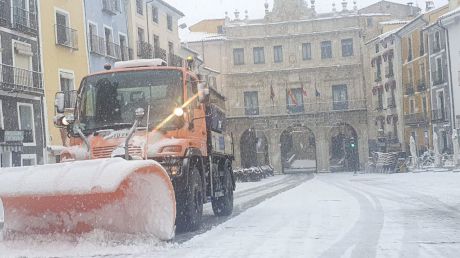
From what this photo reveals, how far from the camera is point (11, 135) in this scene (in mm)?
24734

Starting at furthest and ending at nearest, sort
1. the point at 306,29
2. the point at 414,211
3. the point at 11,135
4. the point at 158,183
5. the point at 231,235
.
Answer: the point at 306,29 → the point at 11,135 → the point at 414,211 → the point at 231,235 → the point at 158,183

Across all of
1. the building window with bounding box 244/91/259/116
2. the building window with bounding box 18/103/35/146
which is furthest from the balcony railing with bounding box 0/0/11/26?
the building window with bounding box 244/91/259/116

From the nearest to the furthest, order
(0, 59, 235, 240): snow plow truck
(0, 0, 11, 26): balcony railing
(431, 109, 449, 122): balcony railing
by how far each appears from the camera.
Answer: (0, 59, 235, 240): snow plow truck, (0, 0, 11, 26): balcony railing, (431, 109, 449, 122): balcony railing

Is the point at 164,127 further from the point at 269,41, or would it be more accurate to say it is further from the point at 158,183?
the point at 269,41

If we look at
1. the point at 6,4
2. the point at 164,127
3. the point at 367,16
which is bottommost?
the point at 164,127

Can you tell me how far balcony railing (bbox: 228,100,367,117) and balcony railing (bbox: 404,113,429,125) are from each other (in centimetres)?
582

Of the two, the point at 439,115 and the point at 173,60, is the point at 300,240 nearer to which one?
the point at 173,60

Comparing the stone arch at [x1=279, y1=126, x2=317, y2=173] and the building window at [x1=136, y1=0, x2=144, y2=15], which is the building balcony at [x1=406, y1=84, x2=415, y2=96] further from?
the building window at [x1=136, y1=0, x2=144, y2=15]

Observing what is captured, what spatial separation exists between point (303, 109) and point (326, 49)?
6.08m

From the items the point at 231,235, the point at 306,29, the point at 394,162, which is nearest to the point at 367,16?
the point at 306,29

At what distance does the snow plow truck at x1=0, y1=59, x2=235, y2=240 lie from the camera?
26.1ft

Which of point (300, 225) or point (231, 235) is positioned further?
point (300, 225)

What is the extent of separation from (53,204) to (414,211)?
24.1ft

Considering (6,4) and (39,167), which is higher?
(6,4)
